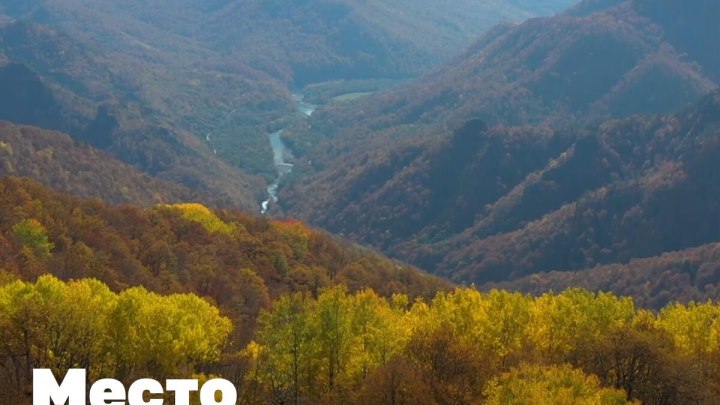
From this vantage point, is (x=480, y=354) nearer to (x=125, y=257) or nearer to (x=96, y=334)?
(x=96, y=334)

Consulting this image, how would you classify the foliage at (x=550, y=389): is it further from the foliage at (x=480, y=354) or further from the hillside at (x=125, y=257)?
the hillside at (x=125, y=257)

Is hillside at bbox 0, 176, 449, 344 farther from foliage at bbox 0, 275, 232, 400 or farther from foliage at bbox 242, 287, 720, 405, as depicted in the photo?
foliage at bbox 242, 287, 720, 405

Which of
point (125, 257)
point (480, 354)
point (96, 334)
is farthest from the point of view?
point (125, 257)

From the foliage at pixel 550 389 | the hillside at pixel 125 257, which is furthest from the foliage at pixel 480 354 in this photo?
the hillside at pixel 125 257

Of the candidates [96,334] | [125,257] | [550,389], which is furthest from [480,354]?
[125,257]

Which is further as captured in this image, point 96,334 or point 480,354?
point 480,354

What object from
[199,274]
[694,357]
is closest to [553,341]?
[694,357]

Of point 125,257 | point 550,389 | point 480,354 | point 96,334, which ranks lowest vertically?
point 550,389

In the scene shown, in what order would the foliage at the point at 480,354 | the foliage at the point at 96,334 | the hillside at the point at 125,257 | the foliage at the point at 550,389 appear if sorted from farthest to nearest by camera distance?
1. the hillside at the point at 125,257
2. the foliage at the point at 96,334
3. the foliage at the point at 480,354
4. the foliage at the point at 550,389

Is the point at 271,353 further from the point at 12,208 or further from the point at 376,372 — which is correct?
the point at 12,208

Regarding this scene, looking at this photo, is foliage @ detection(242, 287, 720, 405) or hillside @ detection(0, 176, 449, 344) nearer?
foliage @ detection(242, 287, 720, 405)

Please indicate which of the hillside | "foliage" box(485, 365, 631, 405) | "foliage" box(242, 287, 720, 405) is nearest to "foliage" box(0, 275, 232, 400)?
"foliage" box(242, 287, 720, 405)
